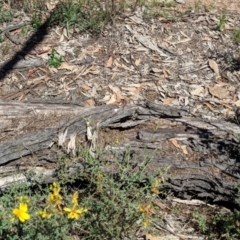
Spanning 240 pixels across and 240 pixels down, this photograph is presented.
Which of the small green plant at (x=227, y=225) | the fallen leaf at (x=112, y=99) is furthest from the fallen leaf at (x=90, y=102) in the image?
the small green plant at (x=227, y=225)

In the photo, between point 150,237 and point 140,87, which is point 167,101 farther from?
point 150,237

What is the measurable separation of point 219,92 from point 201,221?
1735 mm

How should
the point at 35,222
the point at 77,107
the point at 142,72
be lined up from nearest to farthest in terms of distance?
1. the point at 35,222
2. the point at 77,107
3. the point at 142,72

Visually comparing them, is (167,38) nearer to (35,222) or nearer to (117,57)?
(117,57)

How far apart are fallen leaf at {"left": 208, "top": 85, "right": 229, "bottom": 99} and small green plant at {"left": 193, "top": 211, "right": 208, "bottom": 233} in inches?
61.8

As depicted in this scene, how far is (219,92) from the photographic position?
5.52 m

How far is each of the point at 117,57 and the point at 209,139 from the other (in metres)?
1.85

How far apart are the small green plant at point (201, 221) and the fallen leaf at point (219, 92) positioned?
1570 millimetres

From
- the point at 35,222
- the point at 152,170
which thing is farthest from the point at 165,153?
the point at 35,222

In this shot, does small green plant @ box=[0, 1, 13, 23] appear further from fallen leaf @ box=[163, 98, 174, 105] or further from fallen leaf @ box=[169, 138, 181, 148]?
fallen leaf @ box=[169, 138, 181, 148]

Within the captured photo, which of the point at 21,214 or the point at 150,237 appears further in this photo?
the point at 150,237

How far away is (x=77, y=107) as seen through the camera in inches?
185

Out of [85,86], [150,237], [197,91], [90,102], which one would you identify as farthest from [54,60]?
[150,237]

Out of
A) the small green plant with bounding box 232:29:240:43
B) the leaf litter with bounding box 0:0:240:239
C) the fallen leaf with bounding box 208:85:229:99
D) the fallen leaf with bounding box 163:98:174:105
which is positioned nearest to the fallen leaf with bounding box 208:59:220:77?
the leaf litter with bounding box 0:0:240:239
